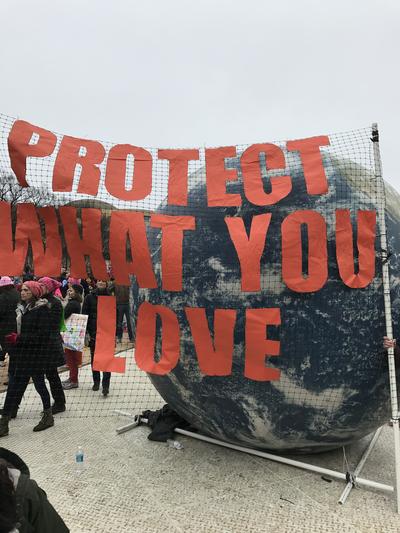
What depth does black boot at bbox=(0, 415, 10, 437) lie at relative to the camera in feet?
14.8

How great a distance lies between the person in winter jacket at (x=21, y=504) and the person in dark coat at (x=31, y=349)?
10.4 ft

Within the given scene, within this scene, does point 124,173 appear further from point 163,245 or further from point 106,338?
point 106,338

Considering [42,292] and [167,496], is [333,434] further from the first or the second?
[42,292]

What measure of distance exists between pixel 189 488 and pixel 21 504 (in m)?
2.13

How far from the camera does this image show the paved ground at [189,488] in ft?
9.89

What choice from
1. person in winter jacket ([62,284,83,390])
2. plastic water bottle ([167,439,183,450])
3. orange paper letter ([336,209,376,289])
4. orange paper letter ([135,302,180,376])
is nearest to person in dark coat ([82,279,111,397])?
person in winter jacket ([62,284,83,390])

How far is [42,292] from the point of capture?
4809 millimetres

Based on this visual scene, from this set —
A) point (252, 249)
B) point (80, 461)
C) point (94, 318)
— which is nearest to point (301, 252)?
point (252, 249)

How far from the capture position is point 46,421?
4.74m

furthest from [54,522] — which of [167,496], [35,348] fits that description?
[35,348]

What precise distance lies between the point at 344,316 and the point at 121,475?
2.32 metres

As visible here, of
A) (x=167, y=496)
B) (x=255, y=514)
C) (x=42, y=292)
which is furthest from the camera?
(x=42, y=292)

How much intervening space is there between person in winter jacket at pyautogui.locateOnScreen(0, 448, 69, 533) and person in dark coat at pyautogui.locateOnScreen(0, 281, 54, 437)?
3.18 meters

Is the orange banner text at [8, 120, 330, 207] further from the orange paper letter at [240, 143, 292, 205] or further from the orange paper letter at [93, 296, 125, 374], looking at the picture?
the orange paper letter at [93, 296, 125, 374]
